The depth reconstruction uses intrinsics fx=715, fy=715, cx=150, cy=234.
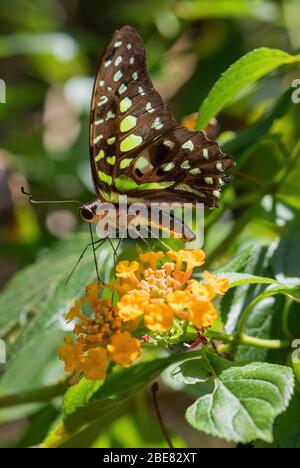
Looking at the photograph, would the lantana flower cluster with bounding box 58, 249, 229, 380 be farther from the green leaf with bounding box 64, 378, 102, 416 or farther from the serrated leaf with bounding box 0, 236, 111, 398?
the serrated leaf with bounding box 0, 236, 111, 398

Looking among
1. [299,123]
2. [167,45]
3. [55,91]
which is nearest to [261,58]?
[299,123]

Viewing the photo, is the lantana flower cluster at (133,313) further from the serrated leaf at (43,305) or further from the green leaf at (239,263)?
the serrated leaf at (43,305)

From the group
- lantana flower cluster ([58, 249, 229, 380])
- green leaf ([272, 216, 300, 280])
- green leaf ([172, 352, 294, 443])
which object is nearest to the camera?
green leaf ([172, 352, 294, 443])

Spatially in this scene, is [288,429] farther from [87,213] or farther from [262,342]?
[87,213]

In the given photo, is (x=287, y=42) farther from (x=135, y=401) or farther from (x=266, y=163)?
Answer: (x=135, y=401)

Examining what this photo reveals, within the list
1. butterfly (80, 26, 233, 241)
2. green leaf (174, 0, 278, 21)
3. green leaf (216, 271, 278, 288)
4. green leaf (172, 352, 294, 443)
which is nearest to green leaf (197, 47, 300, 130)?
butterfly (80, 26, 233, 241)

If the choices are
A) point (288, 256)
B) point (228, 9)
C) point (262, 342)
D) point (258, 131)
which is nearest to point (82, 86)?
point (228, 9)
